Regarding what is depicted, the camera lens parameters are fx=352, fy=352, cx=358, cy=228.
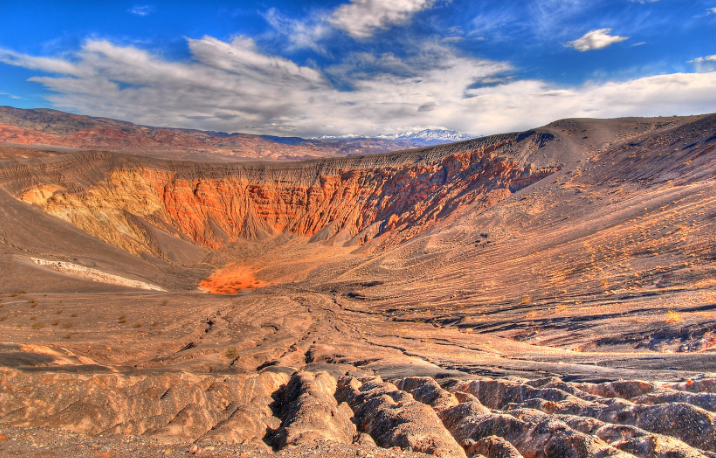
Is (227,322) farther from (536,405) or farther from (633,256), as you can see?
(633,256)

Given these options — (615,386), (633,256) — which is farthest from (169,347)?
(633,256)

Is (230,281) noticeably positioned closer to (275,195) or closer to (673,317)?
(275,195)

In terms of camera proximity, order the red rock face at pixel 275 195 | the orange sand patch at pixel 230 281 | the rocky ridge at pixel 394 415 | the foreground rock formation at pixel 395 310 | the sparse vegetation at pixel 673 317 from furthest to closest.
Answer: the red rock face at pixel 275 195 < the orange sand patch at pixel 230 281 < the sparse vegetation at pixel 673 317 < the foreground rock formation at pixel 395 310 < the rocky ridge at pixel 394 415

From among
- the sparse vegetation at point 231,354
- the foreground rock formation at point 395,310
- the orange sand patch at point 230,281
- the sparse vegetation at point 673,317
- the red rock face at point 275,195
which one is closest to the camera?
the foreground rock formation at point 395,310

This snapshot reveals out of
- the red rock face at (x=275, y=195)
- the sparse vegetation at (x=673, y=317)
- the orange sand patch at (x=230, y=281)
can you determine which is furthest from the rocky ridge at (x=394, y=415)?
the red rock face at (x=275, y=195)

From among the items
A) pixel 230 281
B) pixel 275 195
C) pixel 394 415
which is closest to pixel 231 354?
pixel 394 415

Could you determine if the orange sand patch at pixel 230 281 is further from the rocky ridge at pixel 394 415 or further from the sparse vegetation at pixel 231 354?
the rocky ridge at pixel 394 415
